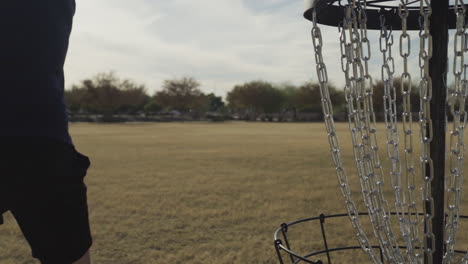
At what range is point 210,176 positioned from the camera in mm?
7402

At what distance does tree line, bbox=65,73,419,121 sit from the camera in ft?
192

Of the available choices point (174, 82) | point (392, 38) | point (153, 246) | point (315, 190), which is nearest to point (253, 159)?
point (315, 190)

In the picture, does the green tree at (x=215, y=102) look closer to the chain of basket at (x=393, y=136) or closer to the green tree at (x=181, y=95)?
the green tree at (x=181, y=95)

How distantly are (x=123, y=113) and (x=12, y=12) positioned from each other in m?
69.1

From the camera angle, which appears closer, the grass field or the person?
the person

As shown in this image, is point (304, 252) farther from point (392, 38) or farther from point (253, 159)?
point (253, 159)

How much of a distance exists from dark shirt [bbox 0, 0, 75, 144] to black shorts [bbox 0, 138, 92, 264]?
6 cm

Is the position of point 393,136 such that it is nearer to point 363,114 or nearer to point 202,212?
point 363,114

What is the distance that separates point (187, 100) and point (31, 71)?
6493 centimetres

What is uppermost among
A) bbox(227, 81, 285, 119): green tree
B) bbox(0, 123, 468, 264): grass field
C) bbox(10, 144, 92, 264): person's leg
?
bbox(227, 81, 285, 119): green tree

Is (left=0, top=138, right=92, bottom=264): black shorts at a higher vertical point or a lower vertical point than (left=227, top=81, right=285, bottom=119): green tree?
lower

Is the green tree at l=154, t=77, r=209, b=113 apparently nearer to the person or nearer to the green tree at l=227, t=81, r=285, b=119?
the green tree at l=227, t=81, r=285, b=119

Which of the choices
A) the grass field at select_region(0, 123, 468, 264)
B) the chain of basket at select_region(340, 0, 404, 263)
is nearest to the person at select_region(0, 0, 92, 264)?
the chain of basket at select_region(340, 0, 404, 263)

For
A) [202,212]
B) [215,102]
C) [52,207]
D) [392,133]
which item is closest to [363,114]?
[392,133]
